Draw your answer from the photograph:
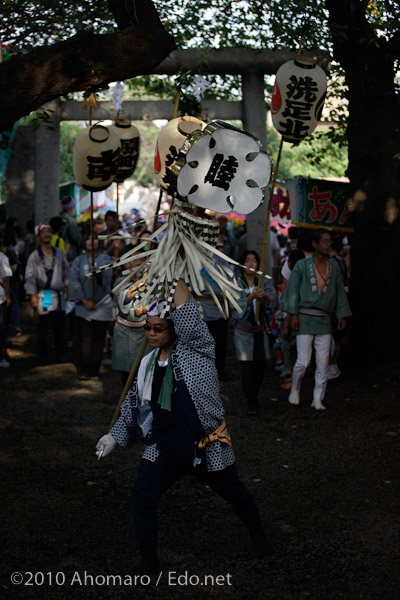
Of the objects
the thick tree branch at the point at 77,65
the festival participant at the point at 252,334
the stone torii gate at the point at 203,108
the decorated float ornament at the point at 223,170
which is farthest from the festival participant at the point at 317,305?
the stone torii gate at the point at 203,108

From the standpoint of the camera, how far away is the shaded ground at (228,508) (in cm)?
457

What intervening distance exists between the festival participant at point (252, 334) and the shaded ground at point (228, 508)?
1.22 feet

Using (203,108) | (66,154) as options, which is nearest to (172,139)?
(203,108)

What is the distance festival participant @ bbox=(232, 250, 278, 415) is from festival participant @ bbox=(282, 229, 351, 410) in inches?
10.4

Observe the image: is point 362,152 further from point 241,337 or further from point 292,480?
point 292,480

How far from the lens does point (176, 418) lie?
4430mm

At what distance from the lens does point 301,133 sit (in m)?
8.70

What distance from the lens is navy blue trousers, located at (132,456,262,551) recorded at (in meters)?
4.42

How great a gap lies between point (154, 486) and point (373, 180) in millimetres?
6369

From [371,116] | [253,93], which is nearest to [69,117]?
[253,93]

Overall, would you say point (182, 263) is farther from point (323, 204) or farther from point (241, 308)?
point (323, 204)

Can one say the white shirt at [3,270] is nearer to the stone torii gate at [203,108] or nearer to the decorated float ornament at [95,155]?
the decorated float ornament at [95,155]

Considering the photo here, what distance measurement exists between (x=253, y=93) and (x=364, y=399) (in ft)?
24.9

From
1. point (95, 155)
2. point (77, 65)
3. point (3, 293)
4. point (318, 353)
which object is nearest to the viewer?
point (77, 65)
